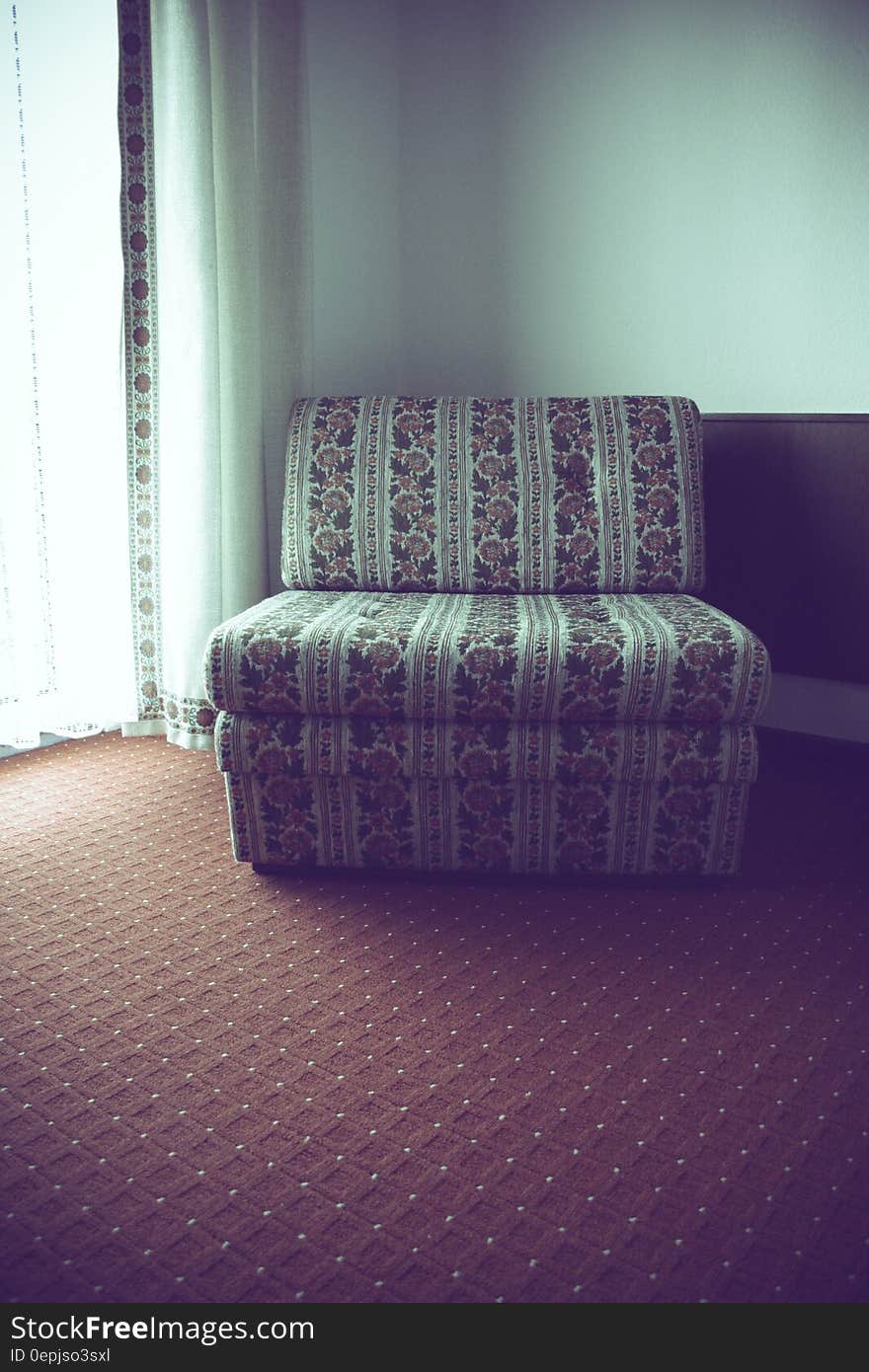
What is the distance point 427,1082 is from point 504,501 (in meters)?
1.27

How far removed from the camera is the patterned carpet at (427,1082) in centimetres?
112

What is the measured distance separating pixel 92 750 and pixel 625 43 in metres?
2.22

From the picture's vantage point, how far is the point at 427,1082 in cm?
141

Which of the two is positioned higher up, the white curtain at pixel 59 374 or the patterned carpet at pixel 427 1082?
the white curtain at pixel 59 374

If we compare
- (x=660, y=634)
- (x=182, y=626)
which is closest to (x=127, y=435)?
(x=182, y=626)

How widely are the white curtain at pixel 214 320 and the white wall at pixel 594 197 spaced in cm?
30

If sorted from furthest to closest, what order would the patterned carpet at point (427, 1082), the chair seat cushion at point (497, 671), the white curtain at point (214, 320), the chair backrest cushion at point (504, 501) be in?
the white curtain at point (214, 320) < the chair backrest cushion at point (504, 501) < the chair seat cushion at point (497, 671) < the patterned carpet at point (427, 1082)

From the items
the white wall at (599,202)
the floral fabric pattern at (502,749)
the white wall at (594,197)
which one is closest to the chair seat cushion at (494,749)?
the floral fabric pattern at (502,749)

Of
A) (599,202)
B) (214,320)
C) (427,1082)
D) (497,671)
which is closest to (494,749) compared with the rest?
(497,671)

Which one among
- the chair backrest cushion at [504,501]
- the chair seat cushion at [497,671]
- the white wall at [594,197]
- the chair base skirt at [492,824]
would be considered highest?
the white wall at [594,197]

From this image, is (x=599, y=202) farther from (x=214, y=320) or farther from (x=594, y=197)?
(x=214, y=320)

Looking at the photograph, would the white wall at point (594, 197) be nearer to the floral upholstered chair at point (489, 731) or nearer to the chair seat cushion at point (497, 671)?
the floral upholstered chair at point (489, 731)

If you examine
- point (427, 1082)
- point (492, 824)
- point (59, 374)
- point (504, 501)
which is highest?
point (59, 374)

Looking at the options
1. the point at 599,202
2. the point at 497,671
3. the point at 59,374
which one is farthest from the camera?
the point at 599,202
